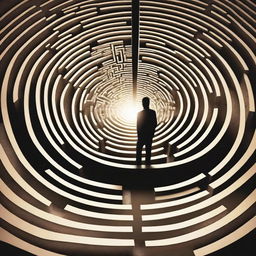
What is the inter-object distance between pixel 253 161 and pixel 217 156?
796 mm

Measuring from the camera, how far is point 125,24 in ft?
16.6

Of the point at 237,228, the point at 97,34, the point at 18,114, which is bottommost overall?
the point at 237,228

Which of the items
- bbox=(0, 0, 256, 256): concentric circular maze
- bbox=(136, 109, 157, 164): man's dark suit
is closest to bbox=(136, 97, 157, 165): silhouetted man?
bbox=(136, 109, 157, 164): man's dark suit

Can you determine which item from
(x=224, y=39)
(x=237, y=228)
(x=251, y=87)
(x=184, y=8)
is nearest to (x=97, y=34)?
(x=184, y=8)

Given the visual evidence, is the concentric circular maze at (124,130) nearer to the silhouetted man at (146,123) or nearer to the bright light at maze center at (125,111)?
the silhouetted man at (146,123)

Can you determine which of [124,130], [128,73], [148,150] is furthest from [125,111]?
[148,150]

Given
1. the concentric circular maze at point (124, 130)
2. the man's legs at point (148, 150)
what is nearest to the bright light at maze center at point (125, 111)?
the concentric circular maze at point (124, 130)

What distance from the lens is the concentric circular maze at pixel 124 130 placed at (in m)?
2.18

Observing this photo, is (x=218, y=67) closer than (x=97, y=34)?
Yes

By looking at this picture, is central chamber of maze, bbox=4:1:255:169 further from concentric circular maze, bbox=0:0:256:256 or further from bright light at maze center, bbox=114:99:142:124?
bright light at maze center, bbox=114:99:142:124

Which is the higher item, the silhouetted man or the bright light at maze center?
the bright light at maze center

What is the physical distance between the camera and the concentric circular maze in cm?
218

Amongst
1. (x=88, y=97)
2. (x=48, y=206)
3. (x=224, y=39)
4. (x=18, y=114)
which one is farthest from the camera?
(x=88, y=97)

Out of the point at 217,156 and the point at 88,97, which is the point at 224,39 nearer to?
the point at 217,156
